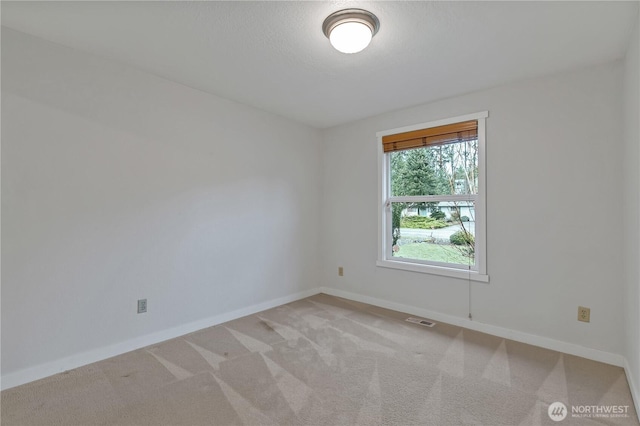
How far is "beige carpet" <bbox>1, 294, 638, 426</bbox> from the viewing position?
175 cm

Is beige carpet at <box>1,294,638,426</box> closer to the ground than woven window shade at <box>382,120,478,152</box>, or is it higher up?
closer to the ground

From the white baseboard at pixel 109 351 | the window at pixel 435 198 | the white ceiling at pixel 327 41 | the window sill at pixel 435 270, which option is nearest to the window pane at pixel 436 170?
the window at pixel 435 198

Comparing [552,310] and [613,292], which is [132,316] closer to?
[552,310]

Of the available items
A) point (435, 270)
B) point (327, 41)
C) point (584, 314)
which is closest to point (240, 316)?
point (435, 270)

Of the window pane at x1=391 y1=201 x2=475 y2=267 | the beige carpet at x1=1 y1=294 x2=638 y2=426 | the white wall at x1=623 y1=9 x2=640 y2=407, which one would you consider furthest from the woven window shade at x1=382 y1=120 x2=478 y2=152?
the beige carpet at x1=1 y1=294 x2=638 y2=426

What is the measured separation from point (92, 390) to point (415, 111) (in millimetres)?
3726

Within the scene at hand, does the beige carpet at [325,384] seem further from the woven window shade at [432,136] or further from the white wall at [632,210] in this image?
the woven window shade at [432,136]

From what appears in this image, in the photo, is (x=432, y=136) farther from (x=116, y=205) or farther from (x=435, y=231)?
(x=116, y=205)

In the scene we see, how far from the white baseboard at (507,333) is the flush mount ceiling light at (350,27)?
106 inches

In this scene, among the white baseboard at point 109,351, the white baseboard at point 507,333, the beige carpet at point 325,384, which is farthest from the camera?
the white baseboard at point 507,333

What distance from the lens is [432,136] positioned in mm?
3307

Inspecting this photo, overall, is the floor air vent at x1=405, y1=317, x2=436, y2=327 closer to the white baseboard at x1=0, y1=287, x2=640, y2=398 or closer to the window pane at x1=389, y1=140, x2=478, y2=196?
the white baseboard at x1=0, y1=287, x2=640, y2=398

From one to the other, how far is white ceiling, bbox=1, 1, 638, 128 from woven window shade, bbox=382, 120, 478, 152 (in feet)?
1.18

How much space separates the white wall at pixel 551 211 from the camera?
7.79 ft
